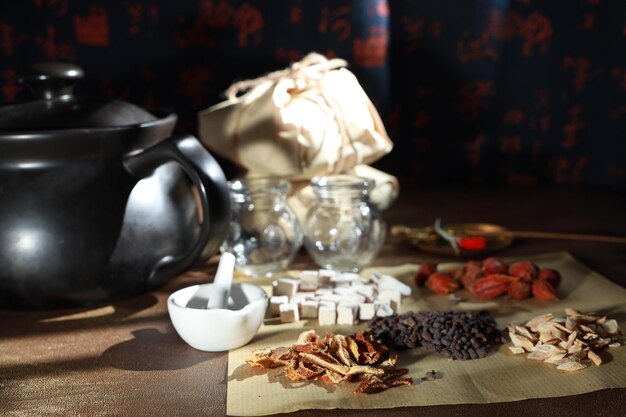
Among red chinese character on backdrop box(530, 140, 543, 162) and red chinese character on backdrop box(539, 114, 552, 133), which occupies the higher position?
red chinese character on backdrop box(539, 114, 552, 133)

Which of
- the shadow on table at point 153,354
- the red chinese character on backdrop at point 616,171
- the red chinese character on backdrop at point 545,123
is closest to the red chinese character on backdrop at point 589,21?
the red chinese character on backdrop at point 545,123

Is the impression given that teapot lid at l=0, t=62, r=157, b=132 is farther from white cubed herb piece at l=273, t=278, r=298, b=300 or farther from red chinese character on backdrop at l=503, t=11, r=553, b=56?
red chinese character on backdrop at l=503, t=11, r=553, b=56

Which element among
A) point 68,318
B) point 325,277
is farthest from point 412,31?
point 68,318

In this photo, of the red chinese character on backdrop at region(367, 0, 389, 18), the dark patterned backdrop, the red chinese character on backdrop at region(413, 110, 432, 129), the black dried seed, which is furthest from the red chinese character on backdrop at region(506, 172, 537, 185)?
the black dried seed

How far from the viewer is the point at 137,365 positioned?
0.81m

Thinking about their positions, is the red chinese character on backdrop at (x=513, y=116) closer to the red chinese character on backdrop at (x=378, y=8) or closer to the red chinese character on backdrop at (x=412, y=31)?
the red chinese character on backdrop at (x=412, y=31)

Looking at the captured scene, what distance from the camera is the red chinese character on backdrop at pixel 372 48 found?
1794 millimetres

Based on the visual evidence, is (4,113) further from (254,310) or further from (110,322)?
(254,310)

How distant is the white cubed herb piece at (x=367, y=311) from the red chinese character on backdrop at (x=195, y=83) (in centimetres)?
101

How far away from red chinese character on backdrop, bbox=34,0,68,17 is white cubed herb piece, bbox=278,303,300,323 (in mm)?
1074

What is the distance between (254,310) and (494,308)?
34 centimetres

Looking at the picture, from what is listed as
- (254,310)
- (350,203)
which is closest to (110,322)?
(254,310)

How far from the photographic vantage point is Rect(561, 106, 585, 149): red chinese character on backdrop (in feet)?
6.26

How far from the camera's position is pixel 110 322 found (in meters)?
0.94
